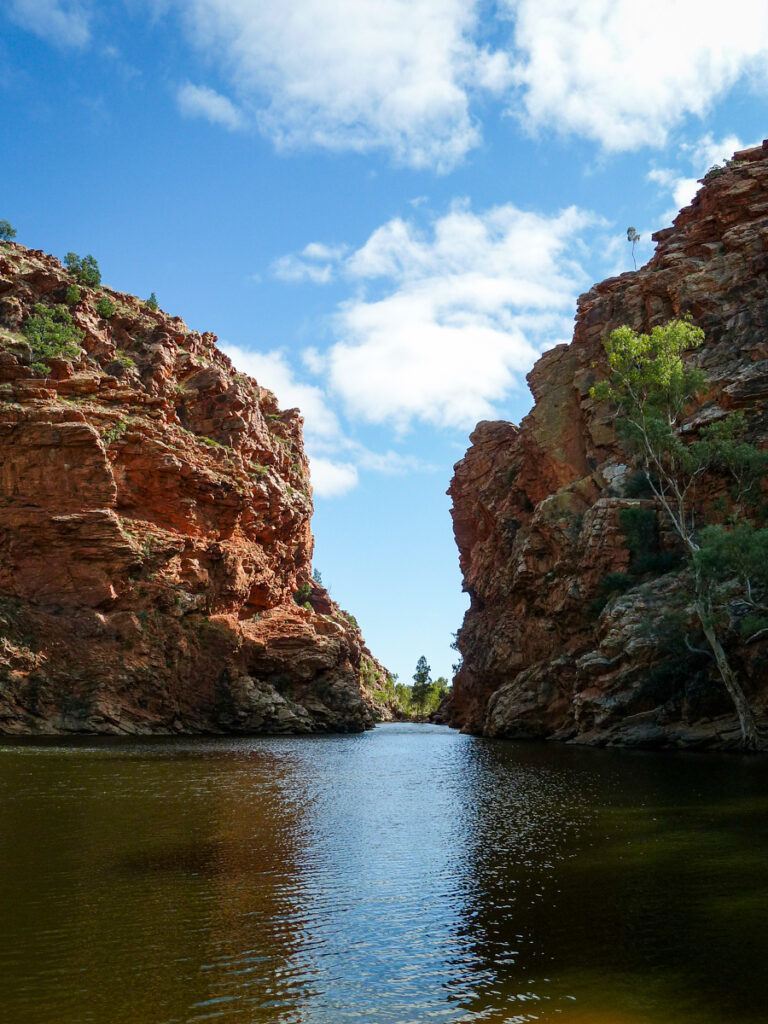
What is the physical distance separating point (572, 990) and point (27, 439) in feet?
210

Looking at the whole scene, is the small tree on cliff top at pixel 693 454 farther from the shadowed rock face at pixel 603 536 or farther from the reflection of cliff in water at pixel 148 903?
the reflection of cliff in water at pixel 148 903

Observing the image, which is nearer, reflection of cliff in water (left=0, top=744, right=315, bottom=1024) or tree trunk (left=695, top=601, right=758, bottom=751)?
reflection of cliff in water (left=0, top=744, right=315, bottom=1024)

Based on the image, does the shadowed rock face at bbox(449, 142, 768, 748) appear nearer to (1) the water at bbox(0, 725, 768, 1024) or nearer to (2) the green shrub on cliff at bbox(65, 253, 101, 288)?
(1) the water at bbox(0, 725, 768, 1024)

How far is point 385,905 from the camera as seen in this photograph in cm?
1341

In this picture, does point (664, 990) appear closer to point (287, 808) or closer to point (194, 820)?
point (194, 820)

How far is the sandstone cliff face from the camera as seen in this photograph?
201 feet

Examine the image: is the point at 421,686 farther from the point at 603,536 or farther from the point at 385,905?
the point at 385,905

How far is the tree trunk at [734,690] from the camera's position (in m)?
38.3

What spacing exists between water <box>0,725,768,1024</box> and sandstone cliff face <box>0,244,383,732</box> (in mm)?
35687

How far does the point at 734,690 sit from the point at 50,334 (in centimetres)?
6520

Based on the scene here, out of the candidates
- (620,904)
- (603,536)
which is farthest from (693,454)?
(620,904)

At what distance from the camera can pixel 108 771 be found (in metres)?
32.2

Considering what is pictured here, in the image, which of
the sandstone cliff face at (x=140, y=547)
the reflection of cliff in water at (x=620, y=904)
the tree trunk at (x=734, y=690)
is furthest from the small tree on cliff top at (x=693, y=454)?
the sandstone cliff face at (x=140, y=547)

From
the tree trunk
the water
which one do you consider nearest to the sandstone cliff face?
the water
